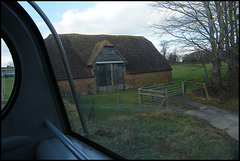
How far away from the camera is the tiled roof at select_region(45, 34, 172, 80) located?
1.54 meters

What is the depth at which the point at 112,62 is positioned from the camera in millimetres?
1896

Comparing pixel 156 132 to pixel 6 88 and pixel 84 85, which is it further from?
pixel 6 88

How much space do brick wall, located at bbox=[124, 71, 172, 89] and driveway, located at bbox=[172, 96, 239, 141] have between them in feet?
1.25

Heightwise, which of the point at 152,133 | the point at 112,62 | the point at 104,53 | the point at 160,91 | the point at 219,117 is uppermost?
the point at 104,53

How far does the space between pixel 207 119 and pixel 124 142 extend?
34.9 inches

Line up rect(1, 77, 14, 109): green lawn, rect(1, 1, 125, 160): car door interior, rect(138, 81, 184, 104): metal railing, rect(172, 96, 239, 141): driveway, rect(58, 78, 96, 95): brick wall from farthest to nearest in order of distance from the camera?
rect(1, 77, 14, 109): green lawn → rect(1, 1, 125, 160): car door interior → rect(58, 78, 96, 95): brick wall → rect(138, 81, 184, 104): metal railing → rect(172, 96, 239, 141): driveway

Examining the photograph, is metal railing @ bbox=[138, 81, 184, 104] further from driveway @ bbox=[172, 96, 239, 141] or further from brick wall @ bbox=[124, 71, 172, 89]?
driveway @ bbox=[172, 96, 239, 141]

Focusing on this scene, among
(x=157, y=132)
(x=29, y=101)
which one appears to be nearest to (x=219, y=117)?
(x=157, y=132)

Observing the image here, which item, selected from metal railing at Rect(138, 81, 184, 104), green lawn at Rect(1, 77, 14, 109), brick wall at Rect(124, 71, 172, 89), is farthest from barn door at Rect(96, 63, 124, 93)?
green lawn at Rect(1, 77, 14, 109)

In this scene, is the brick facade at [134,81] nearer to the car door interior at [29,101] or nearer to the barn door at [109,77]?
the barn door at [109,77]

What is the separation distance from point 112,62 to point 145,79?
0.47 m

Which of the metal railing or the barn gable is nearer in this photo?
the metal railing

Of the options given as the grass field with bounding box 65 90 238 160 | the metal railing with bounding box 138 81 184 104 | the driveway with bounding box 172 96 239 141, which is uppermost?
the metal railing with bounding box 138 81 184 104

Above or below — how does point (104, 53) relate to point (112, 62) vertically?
above
